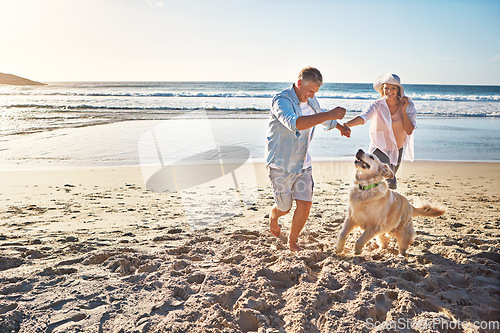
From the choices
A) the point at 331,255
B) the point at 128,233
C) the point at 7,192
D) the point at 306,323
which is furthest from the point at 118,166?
the point at 306,323

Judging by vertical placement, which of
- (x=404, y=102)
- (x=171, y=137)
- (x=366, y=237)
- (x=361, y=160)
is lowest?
(x=366, y=237)

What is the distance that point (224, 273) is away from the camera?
10.4 feet

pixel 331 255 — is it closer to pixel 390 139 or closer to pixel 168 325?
pixel 390 139

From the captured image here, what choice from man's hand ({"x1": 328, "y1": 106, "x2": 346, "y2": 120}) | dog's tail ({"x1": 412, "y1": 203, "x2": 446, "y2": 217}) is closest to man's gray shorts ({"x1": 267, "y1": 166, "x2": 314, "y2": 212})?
man's hand ({"x1": 328, "y1": 106, "x2": 346, "y2": 120})

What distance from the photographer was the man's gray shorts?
367 cm

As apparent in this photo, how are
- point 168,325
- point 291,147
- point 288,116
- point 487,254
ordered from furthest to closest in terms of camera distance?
1. point 487,254
2. point 291,147
3. point 288,116
4. point 168,325

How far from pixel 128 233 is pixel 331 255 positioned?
8.08 ft

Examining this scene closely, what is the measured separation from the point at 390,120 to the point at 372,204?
3.87 feet

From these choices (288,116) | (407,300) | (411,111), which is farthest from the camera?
(411,111)

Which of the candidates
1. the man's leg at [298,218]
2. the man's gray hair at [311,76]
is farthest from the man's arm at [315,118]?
the man's leg at [298,218]

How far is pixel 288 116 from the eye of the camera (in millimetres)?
3186

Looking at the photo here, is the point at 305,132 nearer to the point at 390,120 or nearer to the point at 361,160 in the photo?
the point at 361,160

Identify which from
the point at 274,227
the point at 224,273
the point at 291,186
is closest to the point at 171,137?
the point at 274,227

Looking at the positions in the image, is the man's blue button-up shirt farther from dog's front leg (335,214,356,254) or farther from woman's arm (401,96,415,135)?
woman's arm (401,96,415,135)
